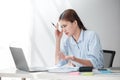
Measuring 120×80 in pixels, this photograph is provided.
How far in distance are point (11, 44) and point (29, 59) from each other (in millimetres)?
356

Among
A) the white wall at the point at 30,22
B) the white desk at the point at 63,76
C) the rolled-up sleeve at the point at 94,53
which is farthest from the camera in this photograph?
the white wall at the point at 30,22

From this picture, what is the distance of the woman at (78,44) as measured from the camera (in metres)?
2.37

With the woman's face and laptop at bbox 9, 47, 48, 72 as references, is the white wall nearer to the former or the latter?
the woman's face

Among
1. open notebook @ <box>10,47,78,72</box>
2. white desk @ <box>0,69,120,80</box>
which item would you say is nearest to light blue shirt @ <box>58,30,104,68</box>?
open notebook @ <box>10,47,78,72</box>

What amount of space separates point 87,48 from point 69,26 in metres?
0.33

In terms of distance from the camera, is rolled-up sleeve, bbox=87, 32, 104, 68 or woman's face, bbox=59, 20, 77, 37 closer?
rolled-up sleeve, bbox=87, 32, 104, 68

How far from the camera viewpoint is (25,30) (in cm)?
372

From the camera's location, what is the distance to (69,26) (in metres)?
2.65

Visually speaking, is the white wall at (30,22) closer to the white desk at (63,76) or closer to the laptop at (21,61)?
the laptop at (21,61)

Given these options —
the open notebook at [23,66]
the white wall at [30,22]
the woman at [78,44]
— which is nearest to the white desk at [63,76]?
the open notebook at [23,66]

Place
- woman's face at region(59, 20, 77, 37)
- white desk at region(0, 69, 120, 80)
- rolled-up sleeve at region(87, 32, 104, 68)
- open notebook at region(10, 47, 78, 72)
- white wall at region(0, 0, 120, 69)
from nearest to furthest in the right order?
white desk at region(0, 69, 120, 80) < open notebook at region(10, 47, 78, 72) < rolled-up sleeve at region(87, 32, 104, 68) < woman's face at region(59, 20, 77, 37) < white wall at region(0, 0, 120, 69)

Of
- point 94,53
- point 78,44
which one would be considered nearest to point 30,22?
point 78,44

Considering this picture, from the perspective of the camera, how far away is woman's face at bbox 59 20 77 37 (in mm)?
2625

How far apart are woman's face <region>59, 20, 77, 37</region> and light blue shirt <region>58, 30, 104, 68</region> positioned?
3.1 inches
